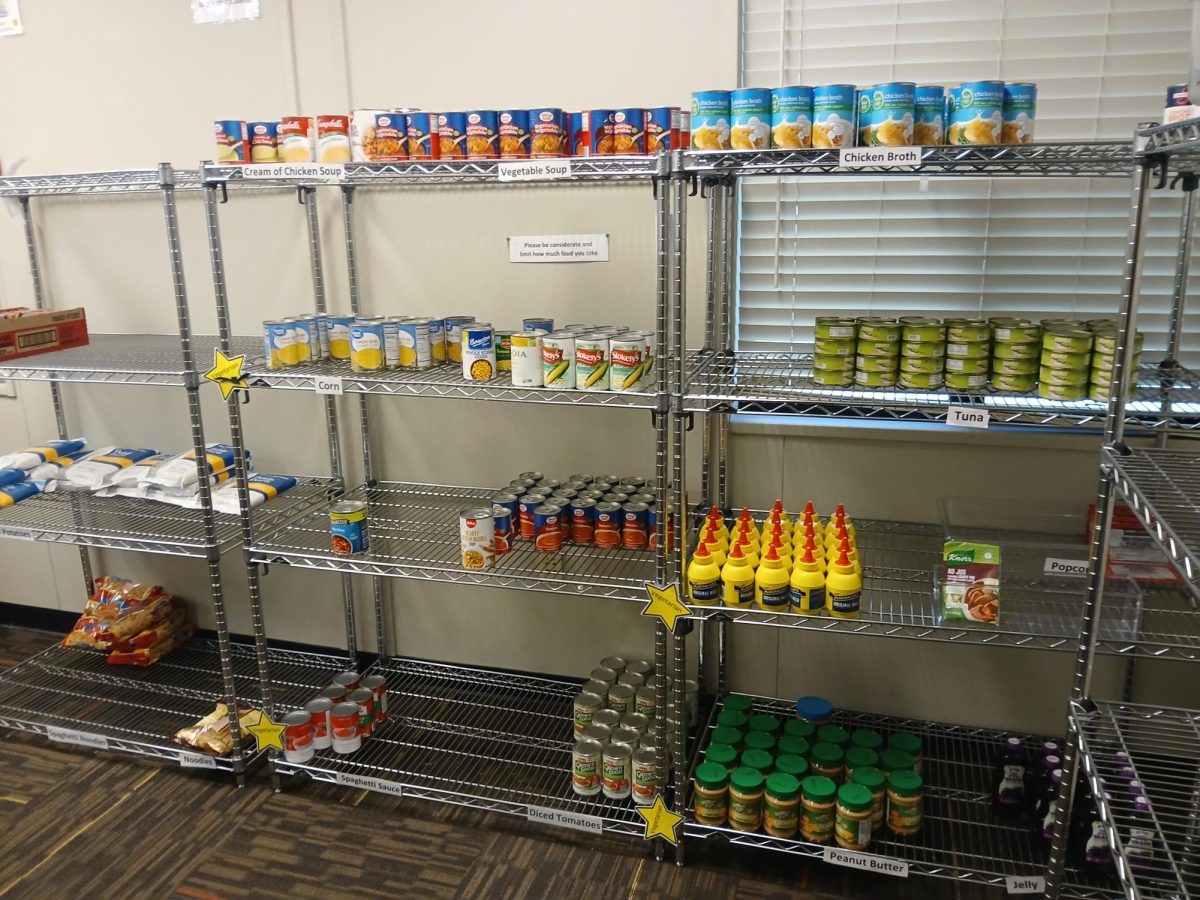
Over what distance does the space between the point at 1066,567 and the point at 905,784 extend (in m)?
0.68

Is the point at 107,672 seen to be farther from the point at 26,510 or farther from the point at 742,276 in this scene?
the point at 742,276

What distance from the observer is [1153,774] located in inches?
82.9

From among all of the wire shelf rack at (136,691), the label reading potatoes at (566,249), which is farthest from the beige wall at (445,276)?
the wire shelf rack at (136,691)

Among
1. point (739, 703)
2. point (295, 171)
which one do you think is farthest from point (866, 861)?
point (295, 171)

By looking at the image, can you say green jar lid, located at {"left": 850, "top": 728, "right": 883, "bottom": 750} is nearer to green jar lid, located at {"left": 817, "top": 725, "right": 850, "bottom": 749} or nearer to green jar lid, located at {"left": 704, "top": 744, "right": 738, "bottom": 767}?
green jar lid, located at {"left": 817, "top": 725, "right": 850, "bottom": 749}

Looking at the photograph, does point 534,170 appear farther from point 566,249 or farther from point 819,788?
point 819,788

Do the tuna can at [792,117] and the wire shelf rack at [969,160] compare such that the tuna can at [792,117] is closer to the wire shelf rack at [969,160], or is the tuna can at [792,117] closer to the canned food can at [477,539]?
the wire shelf rack at [969,160]

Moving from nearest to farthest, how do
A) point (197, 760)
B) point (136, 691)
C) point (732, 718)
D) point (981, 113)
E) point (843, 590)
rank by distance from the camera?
1. point (981, 113)
2. point (843, 590)
3. point (732, 718)
4. point (197, 760)
5. point (136, 691)

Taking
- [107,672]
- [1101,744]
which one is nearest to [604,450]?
[1101,744]

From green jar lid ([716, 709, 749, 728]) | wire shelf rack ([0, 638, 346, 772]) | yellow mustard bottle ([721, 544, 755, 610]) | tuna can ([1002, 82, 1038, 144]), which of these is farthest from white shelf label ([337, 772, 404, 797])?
tuna can ([1002, 82, 1038, 144])

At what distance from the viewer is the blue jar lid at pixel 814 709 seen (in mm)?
2709

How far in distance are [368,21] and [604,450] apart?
151 cm

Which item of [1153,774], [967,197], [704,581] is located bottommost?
[1153,774]

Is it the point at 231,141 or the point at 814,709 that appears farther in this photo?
the point at 814,709
